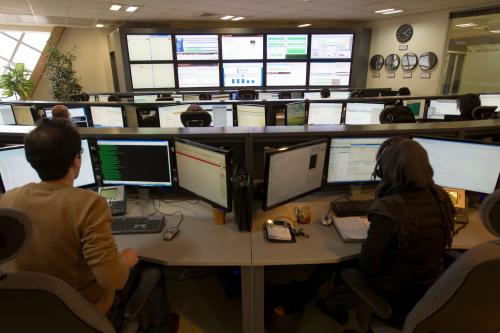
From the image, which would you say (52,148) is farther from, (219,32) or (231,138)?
(219,32)

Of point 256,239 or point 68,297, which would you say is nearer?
point 68,297

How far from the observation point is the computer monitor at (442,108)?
11.7ft

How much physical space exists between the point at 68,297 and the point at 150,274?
0.47 metres

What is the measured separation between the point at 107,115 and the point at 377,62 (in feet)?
23.0

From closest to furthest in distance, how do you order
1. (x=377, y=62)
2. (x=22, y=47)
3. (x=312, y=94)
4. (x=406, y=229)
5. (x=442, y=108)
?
(x=406, y=229)
(x=442, y=108)
(x=312, y=94)
(x=377, y=62)
(x=22, y=47)

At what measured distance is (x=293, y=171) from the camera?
1540 millimetres

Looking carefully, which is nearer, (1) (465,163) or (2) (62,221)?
(2) (62,221)

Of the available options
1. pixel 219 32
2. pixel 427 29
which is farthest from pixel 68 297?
pixel 427 29

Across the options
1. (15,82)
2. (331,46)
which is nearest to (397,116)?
(331,46)

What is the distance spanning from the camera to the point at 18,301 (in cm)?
70

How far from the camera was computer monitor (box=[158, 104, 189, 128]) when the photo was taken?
3309 mm

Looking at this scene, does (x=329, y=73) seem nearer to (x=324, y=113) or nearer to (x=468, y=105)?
(x=324, y=113)

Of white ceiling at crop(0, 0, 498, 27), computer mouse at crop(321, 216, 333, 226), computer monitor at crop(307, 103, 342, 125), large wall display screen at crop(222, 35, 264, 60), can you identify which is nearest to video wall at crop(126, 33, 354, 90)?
large wall display screen at crop(222, 35, 264, 60)

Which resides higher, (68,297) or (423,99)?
(423,99)
